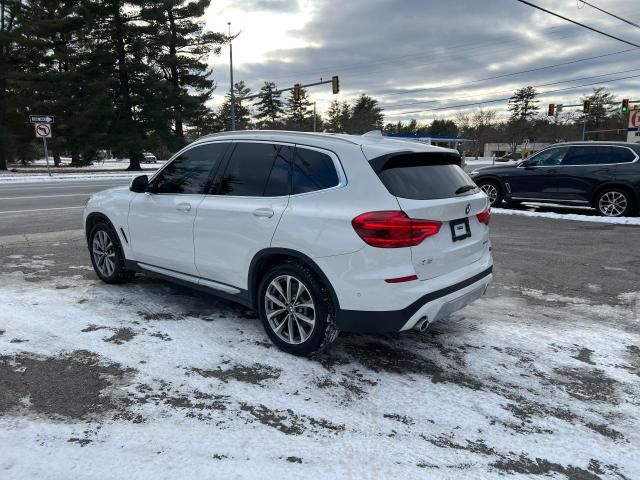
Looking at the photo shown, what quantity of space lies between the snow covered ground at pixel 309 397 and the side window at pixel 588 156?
7535 mm

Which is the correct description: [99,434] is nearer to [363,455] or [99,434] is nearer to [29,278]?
[363,455]

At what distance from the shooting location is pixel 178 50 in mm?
41156

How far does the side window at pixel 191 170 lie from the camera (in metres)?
4.38

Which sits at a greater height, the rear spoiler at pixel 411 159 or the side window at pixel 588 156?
the side window at pixel 588 156

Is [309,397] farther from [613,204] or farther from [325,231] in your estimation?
[613,204]

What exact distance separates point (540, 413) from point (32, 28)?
44050 mm

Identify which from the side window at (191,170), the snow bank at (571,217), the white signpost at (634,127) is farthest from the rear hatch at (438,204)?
the white signpost at (634,127)

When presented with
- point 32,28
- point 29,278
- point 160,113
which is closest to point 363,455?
point 29,278

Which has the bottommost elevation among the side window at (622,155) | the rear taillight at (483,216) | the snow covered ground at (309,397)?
the snow covered ground at (309,397)

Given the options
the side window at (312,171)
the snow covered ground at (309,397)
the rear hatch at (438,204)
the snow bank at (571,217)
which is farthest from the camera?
the snow bank at (571,217)

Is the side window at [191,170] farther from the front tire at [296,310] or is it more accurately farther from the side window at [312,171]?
the front tire at [296,310]

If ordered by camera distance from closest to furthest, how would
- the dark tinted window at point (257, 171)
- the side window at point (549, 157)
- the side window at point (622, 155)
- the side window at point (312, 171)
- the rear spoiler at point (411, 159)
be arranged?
the rear spoiler at point (411, 159), the side window at point (312, 171), the dark tinted window at point (257, 171), the side window at point (622, 155), the side window at point (549, 157)

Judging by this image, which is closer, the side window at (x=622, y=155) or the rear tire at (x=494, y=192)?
the side window at (x=622, y=155)

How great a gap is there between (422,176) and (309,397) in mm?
1825
